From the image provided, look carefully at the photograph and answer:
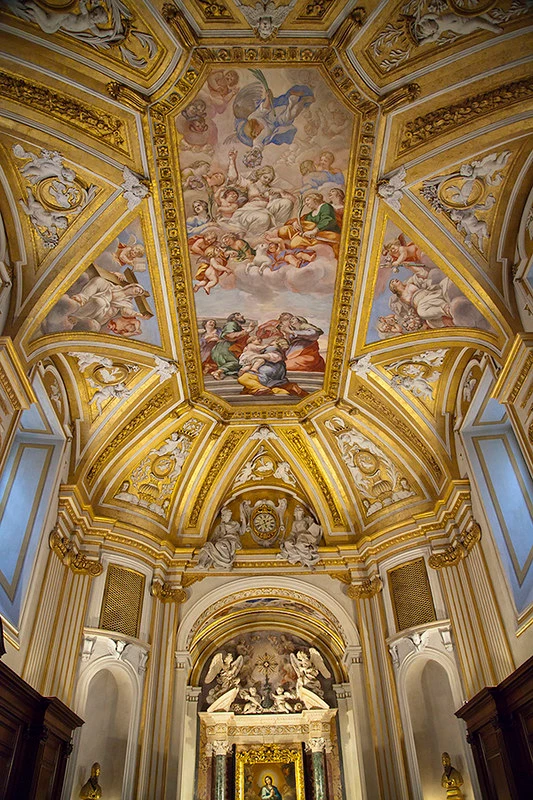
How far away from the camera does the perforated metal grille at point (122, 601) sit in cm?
1387

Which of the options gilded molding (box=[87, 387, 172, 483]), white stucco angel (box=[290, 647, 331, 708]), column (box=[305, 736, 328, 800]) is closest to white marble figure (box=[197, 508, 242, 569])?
gilded molding (box=[87, 387, 172, 483])

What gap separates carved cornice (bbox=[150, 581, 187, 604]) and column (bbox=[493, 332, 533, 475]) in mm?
9092

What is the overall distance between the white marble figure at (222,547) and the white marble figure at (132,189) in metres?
9.13

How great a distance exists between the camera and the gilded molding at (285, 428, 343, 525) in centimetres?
1634

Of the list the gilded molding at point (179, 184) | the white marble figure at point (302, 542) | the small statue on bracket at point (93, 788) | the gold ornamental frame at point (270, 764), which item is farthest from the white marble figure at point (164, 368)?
the gold ornamental frame at point (270, 764)

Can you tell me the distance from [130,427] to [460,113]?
9.26 metres

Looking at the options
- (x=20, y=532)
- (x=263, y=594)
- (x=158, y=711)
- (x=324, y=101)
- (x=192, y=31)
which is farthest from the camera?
(x=263, y=594)

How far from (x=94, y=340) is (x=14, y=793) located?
24.5ft

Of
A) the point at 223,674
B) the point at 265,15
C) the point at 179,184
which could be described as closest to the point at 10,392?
the point at 179,184

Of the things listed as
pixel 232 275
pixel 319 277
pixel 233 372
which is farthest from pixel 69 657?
pixel 319 277

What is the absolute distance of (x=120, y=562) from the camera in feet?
47.9

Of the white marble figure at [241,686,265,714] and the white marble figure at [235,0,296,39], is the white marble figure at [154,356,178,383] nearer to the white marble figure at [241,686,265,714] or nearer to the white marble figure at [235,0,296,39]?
the white marble figure at [235,0,296,39]

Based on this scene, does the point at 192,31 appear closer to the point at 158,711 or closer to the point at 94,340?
the point at 94,340

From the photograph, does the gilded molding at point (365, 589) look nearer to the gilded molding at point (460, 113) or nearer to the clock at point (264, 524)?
the clock at point (264, 524)
